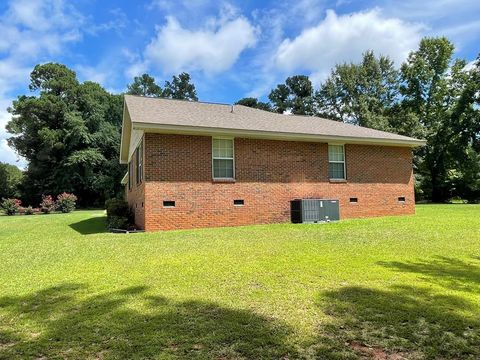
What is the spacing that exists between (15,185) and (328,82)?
40.0 meters

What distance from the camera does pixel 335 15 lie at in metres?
17.0

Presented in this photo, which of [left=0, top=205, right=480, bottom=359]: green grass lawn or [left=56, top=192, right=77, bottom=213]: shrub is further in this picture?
[left=56, top=192, right=77, bottom=213]: shrub

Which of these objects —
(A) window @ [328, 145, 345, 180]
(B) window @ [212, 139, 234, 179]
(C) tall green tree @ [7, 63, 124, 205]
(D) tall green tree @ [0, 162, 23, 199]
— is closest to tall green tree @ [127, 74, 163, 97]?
(C) tall green tree @ [7, 63, 124, 205]

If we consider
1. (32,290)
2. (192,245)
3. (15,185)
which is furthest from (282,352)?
(15,185)

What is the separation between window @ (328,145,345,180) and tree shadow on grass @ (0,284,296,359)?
38.3ft

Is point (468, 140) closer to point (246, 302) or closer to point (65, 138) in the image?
point (246, 302)

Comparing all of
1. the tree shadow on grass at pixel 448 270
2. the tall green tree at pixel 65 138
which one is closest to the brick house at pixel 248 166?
the tree shadow on grass at pixel 448 270

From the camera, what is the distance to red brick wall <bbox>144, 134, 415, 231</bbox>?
12.5m

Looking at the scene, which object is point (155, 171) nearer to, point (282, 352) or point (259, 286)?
point (259, 286)

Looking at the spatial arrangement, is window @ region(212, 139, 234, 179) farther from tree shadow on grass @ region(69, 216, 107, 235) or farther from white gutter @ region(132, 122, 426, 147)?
tree shadow on grass @ region(69, 216, 107, 235)

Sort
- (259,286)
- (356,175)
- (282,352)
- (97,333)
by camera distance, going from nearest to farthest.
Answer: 1. (282,352)
2. (97,333)
3. (259,286)
4. (356,175)

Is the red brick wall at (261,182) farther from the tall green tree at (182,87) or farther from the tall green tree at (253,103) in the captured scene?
the tall green tree at (182,87)

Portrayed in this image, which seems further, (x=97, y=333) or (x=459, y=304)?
(x=459, y=304)

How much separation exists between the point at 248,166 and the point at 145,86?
4828 centimetres
